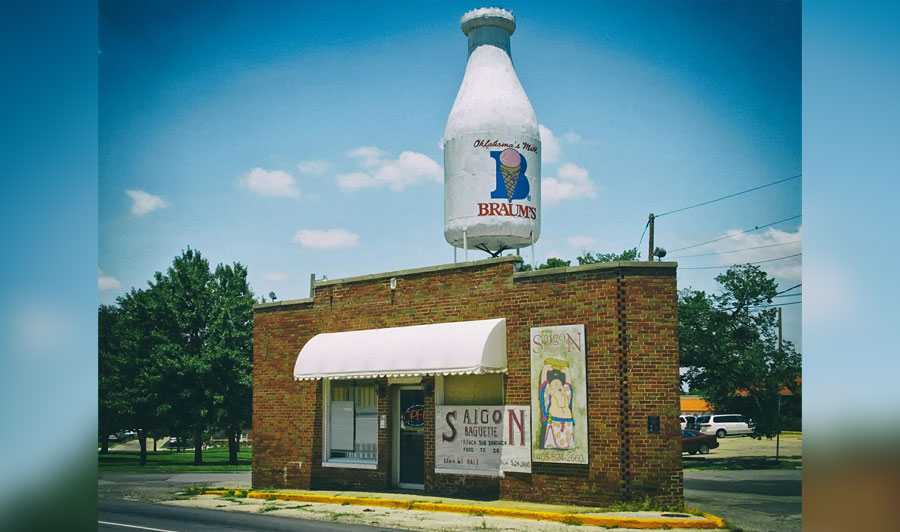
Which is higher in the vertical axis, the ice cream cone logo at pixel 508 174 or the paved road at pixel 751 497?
the ice cream cone logo at pixel 508 174

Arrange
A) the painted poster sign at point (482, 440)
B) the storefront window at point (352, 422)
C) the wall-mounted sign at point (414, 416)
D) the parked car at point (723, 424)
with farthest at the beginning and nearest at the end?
the parked car at point (723, 424), the storefront window at point (352, 422), the wall-mounted sign at point (414, 416), the painted poster sign at point (482, 440)

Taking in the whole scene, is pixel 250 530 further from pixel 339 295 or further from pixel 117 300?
pixel 117 300

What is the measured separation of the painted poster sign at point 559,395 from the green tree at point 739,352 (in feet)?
45.0

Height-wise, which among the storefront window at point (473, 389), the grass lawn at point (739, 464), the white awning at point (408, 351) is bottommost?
the grass lawn at point (739, 464)

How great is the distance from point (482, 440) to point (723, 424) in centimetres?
4067

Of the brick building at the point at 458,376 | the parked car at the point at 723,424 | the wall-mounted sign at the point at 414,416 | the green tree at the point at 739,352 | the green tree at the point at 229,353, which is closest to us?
the brick building at the point at 458,376

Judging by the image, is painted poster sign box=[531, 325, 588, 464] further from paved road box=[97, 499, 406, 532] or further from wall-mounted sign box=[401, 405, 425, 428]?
paved road box=[97, 499, 406, 532]

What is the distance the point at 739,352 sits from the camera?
3050 cm

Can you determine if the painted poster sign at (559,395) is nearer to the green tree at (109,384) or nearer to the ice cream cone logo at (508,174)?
the ice cream cone logo at (508,174)

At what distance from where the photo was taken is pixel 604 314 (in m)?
16.2

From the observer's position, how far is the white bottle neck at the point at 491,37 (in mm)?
20750

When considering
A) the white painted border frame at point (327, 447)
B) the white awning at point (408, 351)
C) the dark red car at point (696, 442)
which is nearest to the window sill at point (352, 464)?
the white painted border frame at point (327, 447)

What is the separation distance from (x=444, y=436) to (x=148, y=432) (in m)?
25.9
